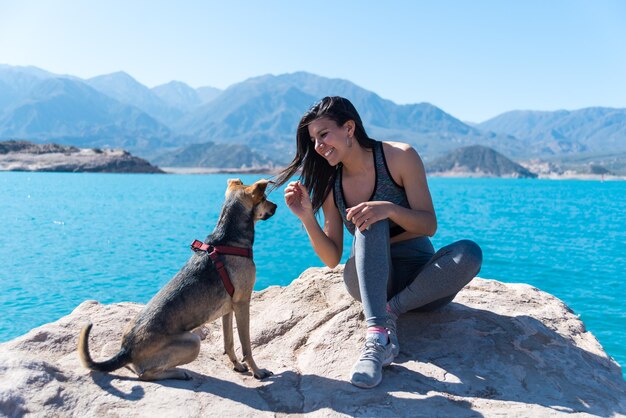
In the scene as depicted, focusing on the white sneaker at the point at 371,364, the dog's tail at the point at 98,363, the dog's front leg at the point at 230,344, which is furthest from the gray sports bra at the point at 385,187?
the dog's tail at the point at 98,363

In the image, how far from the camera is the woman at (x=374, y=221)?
427cm

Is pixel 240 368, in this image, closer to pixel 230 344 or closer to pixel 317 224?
pixel 230 344

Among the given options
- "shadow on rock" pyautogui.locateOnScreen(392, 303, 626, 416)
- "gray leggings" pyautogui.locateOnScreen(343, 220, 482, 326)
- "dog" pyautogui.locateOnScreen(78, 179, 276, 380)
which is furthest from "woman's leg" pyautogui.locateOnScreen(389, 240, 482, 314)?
"dog" pyautogui.locateOnScreen(78, 179, 276, 380)

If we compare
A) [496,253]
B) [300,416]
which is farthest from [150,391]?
[496,253]

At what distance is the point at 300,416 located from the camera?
12.4 feet

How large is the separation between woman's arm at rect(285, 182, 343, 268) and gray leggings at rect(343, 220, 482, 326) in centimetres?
33

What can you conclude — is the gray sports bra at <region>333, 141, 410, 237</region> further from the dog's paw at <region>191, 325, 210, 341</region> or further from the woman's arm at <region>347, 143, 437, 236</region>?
the dog's paw at <region>191, 325, 210, 341</region>

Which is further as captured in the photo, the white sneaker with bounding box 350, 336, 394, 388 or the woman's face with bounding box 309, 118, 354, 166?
the woman's face with bounding box 309, 118, 354, 166

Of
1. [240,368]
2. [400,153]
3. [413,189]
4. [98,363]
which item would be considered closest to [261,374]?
[240,368]

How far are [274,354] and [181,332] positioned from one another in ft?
4.54

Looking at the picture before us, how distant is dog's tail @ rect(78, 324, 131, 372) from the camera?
13.1 feet

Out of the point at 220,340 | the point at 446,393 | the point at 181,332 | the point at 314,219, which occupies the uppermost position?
the point at 314,219

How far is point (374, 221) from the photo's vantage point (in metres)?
4.24

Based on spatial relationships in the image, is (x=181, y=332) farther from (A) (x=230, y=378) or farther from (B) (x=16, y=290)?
(B) (x=16, y=290)
